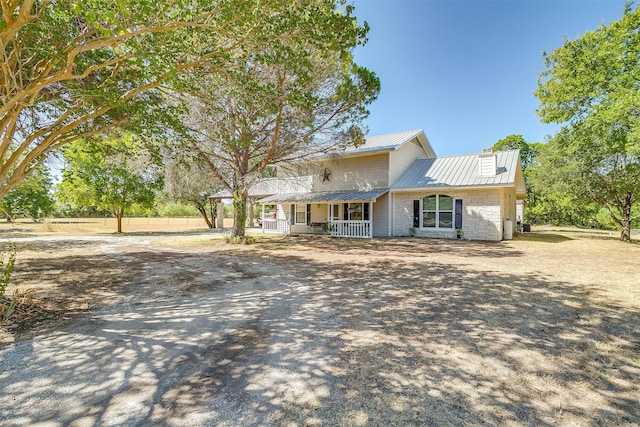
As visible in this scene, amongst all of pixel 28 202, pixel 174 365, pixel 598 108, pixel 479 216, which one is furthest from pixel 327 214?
pixel 28 202

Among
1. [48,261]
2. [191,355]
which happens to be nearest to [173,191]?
[48,261]

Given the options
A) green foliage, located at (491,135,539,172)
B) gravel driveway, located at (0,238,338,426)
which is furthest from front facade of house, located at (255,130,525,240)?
green foliage, located at (491,135,539,172)

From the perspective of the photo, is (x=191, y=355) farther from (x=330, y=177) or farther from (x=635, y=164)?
(x=635, y=164)

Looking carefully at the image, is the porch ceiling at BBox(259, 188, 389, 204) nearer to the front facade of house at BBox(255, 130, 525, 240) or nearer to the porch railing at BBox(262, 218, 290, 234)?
the front facade of house at BBox(255, 130, 525, 240)

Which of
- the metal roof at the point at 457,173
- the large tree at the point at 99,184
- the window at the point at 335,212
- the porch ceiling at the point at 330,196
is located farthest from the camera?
the large tree at the point at 99,184

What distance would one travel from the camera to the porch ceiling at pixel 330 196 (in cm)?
1645

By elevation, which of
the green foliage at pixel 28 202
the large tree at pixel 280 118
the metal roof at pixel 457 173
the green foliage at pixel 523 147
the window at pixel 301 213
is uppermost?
the green foliage at pixel 523 147

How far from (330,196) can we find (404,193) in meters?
4.54

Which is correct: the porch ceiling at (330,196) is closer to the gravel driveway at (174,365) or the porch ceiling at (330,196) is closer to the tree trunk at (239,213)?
the tree trunk at (239,213)

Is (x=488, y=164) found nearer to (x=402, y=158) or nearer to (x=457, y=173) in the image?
(x=457, y=173)

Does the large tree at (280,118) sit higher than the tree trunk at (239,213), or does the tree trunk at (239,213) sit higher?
the large tree at (280,118)

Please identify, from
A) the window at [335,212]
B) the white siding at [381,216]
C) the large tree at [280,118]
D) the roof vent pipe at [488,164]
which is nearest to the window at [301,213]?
the window at [335,212]

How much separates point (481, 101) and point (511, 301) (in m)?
18.5

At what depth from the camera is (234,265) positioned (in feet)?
29.3
